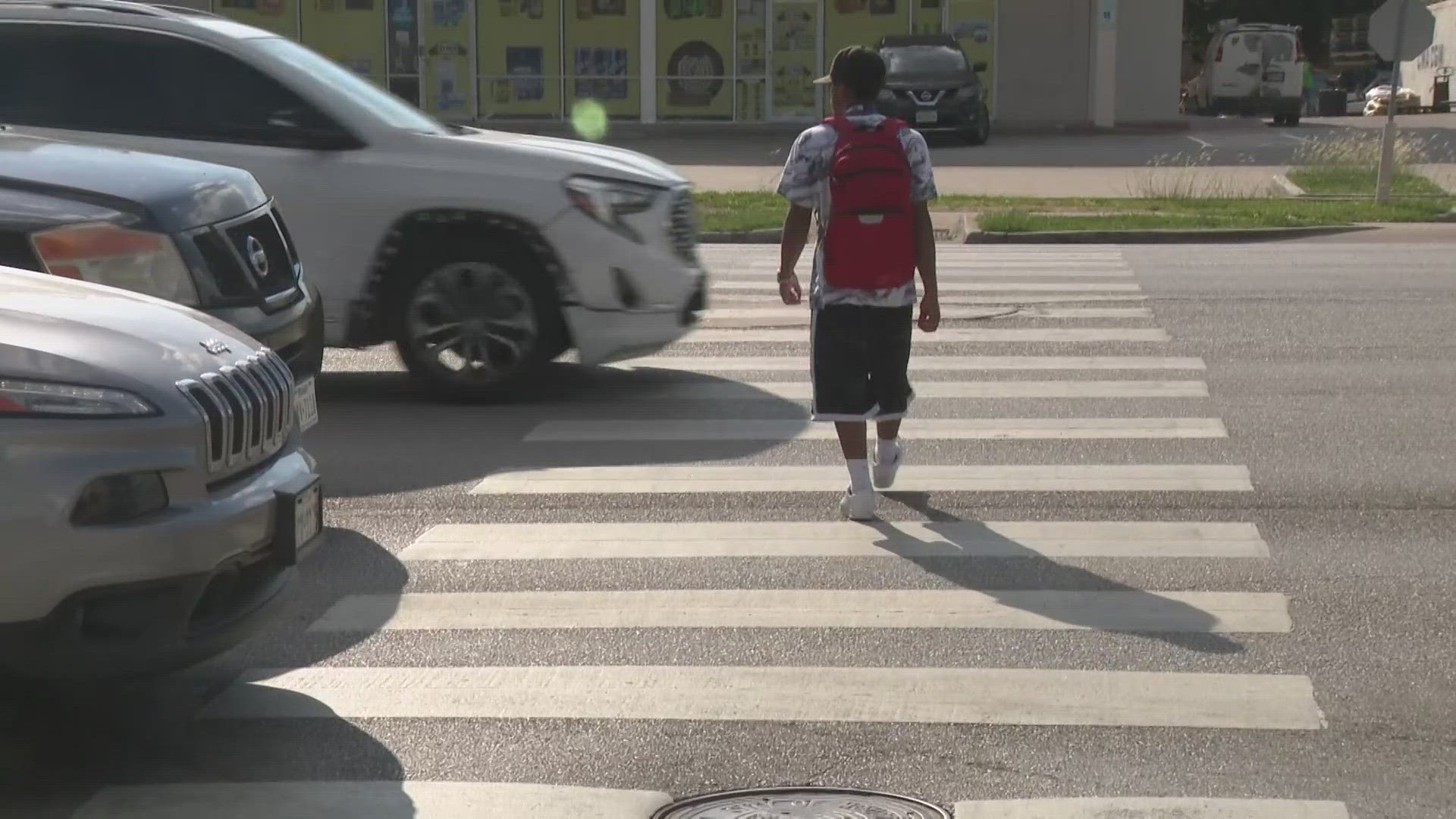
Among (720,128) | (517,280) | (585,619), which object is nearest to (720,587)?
(585,619)

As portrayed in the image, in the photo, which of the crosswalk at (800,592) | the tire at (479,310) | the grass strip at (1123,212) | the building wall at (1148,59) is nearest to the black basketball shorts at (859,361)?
the crosswalk at (800,592)

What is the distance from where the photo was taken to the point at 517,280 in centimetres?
974

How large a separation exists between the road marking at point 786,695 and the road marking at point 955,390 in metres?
4.64

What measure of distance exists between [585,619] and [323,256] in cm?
402

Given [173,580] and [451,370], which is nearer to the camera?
[173,580]

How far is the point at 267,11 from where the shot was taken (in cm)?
3894

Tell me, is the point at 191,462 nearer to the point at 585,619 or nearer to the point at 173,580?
the point at 173,580

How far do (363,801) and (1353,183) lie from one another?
2142cm

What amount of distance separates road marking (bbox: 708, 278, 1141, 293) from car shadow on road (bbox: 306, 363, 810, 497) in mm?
3982

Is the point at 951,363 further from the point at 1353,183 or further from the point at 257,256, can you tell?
the point at 1353,183

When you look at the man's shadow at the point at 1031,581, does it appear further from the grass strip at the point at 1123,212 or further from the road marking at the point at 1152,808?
the grass strip at the point at 1123,212

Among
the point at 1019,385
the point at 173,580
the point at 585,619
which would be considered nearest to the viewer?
the point at 173,580

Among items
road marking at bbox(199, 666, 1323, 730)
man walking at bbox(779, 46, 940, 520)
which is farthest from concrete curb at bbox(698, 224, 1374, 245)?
road marking at bbox(199, 666, 1323, 730)

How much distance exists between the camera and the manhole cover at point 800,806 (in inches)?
180
